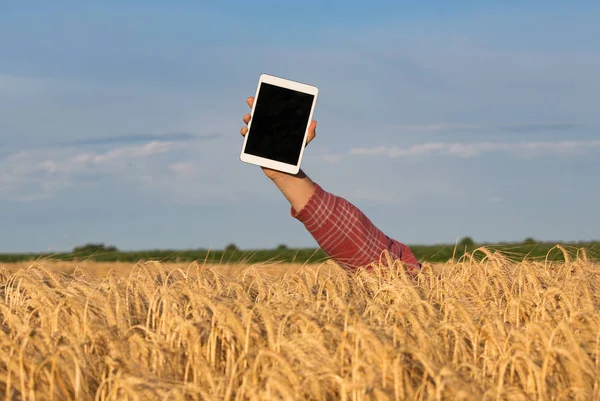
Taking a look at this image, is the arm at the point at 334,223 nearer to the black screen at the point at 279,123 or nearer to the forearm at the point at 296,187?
the forearm at the point at 296,187

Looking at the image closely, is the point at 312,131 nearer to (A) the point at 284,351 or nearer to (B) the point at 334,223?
(B) the point at 334,223

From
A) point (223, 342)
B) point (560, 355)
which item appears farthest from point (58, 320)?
point (560, 355)

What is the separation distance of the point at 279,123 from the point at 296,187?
656mm

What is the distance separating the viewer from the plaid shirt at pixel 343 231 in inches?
263

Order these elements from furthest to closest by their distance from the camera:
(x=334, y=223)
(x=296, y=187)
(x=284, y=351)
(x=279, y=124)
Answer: (x=334, y=223)
(x=296, y=187)
(x=279, y=124)
(x=284, y=351)

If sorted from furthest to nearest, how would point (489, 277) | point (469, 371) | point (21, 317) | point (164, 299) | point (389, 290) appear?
point (489, 277)
point (389, 290)
point (21, 317)
point (164, 299)
point (469, 371)

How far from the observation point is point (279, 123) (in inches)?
243

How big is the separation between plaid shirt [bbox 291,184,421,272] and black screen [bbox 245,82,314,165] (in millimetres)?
632

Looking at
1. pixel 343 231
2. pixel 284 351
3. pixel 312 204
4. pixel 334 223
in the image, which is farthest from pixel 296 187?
pixel 284 351

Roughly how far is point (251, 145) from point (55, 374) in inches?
109

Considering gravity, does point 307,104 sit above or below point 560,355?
above

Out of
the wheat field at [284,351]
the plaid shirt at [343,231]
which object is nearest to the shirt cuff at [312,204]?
the plaid shirt at [343,231]

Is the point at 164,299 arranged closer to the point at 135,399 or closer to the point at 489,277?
the point at 135,399

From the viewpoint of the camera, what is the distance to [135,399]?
340cm
